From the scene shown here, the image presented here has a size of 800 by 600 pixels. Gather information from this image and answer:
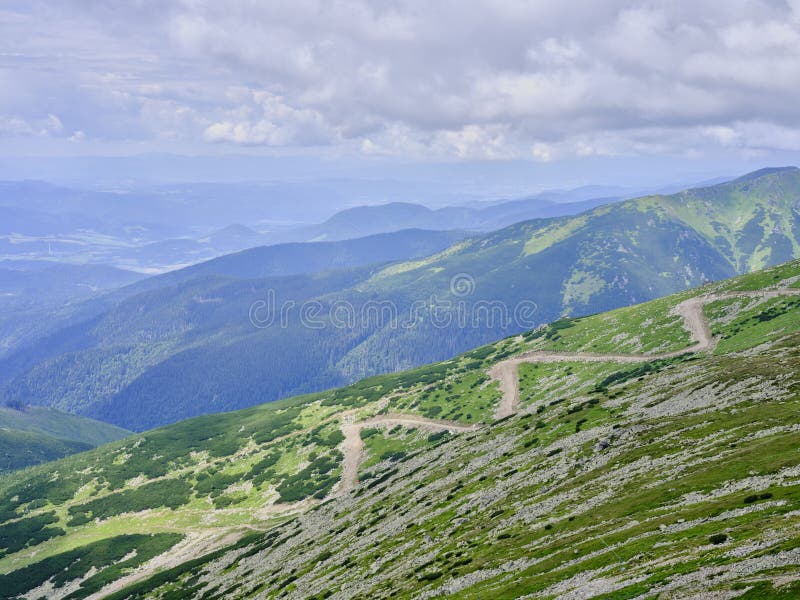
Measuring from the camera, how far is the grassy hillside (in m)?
41.6

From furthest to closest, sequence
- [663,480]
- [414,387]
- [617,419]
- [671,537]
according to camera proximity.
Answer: [414,387] → [617,419] → [663,480] → [671,537]

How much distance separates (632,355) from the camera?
486ft

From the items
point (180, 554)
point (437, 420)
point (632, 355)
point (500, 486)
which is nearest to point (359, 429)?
point (437, 420)

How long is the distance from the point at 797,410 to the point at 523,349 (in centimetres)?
12542

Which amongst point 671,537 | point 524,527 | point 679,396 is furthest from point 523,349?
point 671,537

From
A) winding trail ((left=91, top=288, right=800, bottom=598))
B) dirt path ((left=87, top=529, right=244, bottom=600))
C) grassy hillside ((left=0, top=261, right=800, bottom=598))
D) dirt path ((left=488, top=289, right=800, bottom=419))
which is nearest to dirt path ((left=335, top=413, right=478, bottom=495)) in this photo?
winding trail ((left=91, top=288, right=800, bottom=598))

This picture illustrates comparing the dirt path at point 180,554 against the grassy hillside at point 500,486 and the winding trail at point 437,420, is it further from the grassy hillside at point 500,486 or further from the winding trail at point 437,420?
the grassy hillside at point 500,486

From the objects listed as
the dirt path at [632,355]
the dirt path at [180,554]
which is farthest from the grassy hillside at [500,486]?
the dirt path at [632,355]

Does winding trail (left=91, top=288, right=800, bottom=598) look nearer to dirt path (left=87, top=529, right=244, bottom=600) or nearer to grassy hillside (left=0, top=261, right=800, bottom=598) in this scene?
dirt path (left=87, top=529, right=244, bottom=600)

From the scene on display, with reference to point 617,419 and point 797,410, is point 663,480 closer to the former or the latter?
point 797,410

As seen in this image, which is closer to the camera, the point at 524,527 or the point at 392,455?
the point at 524,527

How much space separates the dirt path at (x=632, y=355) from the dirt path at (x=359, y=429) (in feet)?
43.8

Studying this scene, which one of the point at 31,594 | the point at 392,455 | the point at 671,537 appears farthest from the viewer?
the point at 392,455

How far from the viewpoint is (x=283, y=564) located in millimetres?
84000
